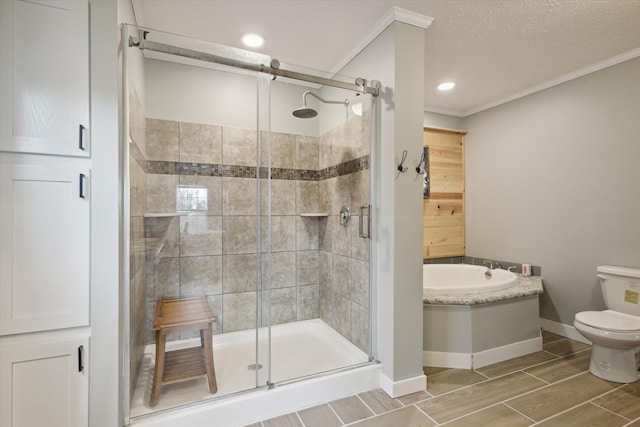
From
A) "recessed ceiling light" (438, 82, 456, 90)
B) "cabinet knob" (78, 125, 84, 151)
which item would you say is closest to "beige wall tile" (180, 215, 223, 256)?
"cabinet knob" (78, 125, 84, 151)

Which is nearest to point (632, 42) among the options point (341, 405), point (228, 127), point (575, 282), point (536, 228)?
point (536, 228)

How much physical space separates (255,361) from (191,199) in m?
1.29

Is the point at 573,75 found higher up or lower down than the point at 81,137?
higher up

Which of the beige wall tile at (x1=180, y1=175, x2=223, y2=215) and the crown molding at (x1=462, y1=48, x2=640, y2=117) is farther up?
the crown molding at (x1=462, y1=48, x2=640, y2=117)

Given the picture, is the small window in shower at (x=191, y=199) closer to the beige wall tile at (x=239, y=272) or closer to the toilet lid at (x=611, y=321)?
the beige wall tile at (x=239, y=272)

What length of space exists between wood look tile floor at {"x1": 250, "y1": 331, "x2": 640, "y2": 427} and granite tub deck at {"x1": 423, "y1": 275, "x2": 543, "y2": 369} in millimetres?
88

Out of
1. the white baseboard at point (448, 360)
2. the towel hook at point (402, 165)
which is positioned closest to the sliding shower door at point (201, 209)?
the towel hook at point (402, 165)

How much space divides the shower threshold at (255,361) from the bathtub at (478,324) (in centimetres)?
66

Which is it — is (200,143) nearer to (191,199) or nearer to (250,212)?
(191,199)

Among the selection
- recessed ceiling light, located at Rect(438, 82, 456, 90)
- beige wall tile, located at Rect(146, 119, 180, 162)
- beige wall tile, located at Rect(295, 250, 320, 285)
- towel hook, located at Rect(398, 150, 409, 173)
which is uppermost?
recessed ceiling light, located at Rect(438, 82, 456, 90)

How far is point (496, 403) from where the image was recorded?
1969 mm

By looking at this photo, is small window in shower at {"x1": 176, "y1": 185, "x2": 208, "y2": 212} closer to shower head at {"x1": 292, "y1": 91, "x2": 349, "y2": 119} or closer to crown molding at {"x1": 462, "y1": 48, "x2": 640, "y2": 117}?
shower head at {"x1": 292, "y1": 91, "x2": 349, "y2": 119}

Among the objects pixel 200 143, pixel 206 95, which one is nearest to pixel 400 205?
pixel 200 143

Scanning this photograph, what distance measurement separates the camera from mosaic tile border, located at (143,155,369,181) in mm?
2216
